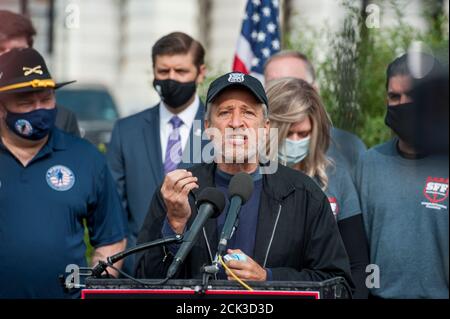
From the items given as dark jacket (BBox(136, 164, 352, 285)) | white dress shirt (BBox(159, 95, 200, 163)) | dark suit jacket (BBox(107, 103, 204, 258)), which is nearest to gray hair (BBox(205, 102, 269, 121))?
dark jacket (BBox(136, 164, 352, 285))

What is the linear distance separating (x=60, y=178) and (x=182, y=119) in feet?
4.94

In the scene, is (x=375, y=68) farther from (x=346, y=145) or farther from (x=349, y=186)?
(x=349, y=186)

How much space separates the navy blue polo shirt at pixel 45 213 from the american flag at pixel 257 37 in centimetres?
335

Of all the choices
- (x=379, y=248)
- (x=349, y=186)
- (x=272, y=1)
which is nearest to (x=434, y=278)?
(x=379, y=248)

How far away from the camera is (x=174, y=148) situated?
648 cm

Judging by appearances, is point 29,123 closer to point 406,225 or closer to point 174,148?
point 174,148

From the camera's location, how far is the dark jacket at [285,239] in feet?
A: 13.1

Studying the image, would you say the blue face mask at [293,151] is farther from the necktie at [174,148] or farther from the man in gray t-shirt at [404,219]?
the necktie at [174,148]

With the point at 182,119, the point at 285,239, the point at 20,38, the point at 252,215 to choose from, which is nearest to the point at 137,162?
the point at 182,119

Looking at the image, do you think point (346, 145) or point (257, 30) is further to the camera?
point (257, 30)

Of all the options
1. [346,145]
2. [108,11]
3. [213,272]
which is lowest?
[213,272]

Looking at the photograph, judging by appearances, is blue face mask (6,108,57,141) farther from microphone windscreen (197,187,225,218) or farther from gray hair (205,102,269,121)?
microphone windscreen (197,187,225,218)

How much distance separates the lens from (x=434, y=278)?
4777 millimetres
